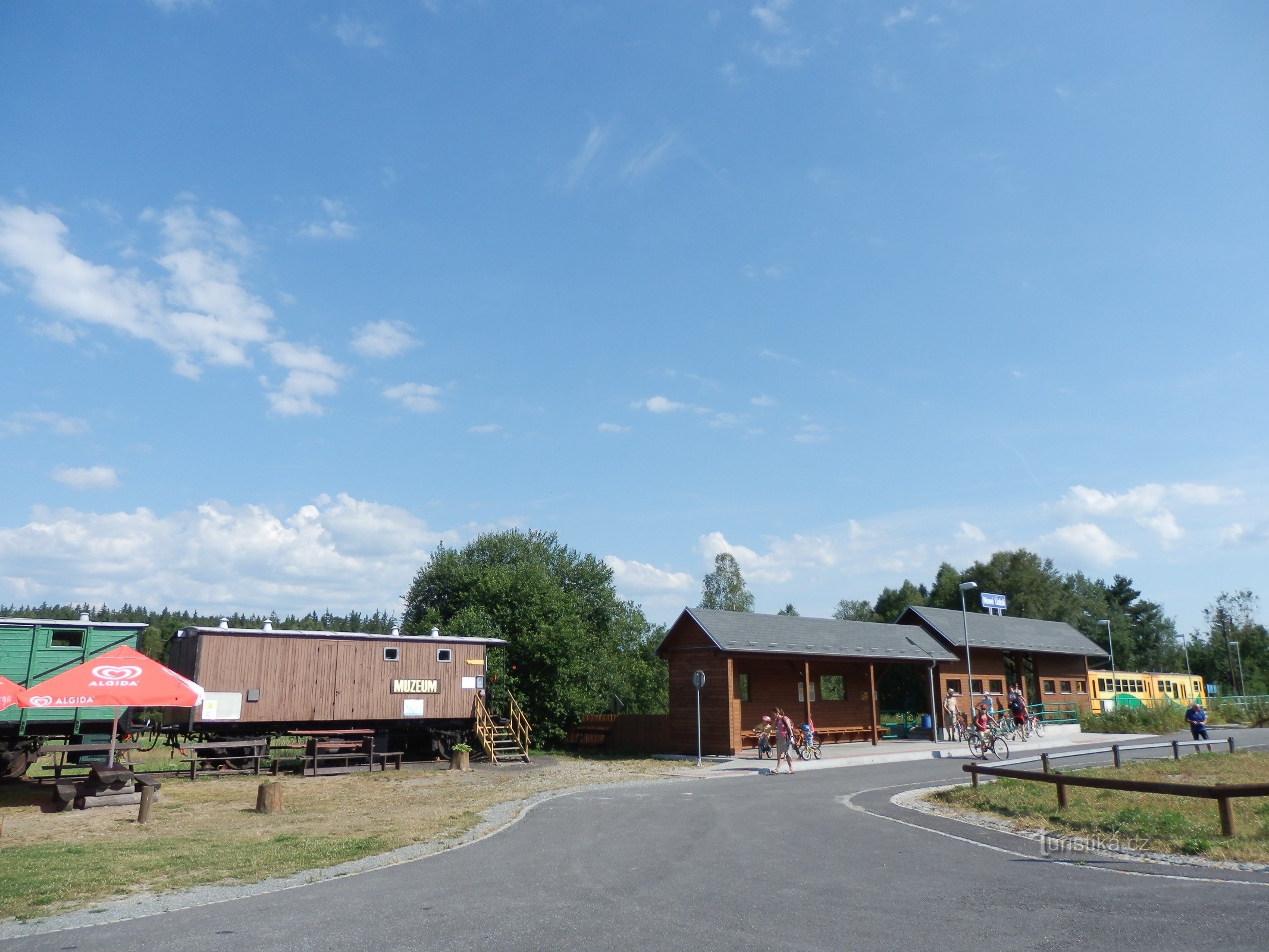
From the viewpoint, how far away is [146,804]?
15.6 metres

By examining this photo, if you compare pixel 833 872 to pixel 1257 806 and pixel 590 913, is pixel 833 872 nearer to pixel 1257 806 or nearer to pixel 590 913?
pixel 590 913

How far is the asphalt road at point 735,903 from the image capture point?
7.48 m

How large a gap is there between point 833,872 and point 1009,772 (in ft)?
22.7

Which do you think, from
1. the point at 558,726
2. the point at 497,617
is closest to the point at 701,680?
the point at 558,726

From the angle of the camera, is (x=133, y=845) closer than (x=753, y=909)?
No

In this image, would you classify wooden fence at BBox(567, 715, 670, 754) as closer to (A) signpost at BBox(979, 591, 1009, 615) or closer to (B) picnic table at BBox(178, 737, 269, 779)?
(B) picnic table at BBox(178, 737, 269, 779)

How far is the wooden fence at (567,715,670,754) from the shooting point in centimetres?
3256

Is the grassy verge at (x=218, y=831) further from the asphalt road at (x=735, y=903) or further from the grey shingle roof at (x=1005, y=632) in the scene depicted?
the grey shingle roof at (x=1005, y=632)

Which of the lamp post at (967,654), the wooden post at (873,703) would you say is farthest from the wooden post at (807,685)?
the lamp post at (967,654)

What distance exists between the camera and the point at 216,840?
43.4 feet

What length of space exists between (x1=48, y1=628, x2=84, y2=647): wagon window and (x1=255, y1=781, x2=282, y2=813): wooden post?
8046mm

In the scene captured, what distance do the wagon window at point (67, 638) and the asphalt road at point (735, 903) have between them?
14.0 m

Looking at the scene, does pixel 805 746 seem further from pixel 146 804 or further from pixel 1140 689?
pixel 1140 689

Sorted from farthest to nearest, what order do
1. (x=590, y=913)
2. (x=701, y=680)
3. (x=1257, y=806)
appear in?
1. (x=701, y=680)
2. (x=1257, y=806)
3. (x=590, y=913)
